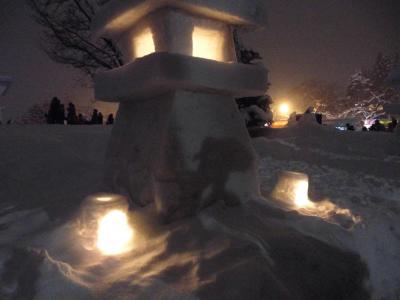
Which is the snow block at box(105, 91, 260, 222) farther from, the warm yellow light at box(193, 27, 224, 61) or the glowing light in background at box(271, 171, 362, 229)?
the glowing light in background at box(271, 171, 362, 229)

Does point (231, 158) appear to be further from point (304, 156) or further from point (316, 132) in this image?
point (316, 132)

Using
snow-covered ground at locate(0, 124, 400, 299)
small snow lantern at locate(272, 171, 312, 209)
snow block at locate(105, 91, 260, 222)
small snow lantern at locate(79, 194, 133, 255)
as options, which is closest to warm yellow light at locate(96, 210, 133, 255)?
small snow lantern at locate(79, 194, 133, 255)

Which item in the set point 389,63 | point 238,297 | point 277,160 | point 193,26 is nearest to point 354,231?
point 238,297

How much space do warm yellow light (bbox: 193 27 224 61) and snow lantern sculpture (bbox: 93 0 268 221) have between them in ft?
0.04

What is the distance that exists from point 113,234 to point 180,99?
1487mm

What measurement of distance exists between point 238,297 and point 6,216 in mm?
2764

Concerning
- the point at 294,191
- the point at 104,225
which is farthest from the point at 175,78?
the point at 294,191

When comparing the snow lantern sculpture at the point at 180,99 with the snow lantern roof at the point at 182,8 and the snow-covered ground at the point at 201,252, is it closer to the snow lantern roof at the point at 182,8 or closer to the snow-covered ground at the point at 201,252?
the snow lantern roof at the point at 182,8

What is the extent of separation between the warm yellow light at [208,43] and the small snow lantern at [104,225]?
6.23 feet

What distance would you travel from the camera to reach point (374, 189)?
5.05 metres

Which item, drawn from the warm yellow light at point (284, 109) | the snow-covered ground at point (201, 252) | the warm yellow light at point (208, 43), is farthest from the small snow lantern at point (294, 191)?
the warm yellow light at point (284, 109)

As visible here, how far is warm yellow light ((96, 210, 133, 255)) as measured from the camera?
7.96 feet

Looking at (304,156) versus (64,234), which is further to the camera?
(304,156)

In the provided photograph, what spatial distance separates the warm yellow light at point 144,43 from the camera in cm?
302
